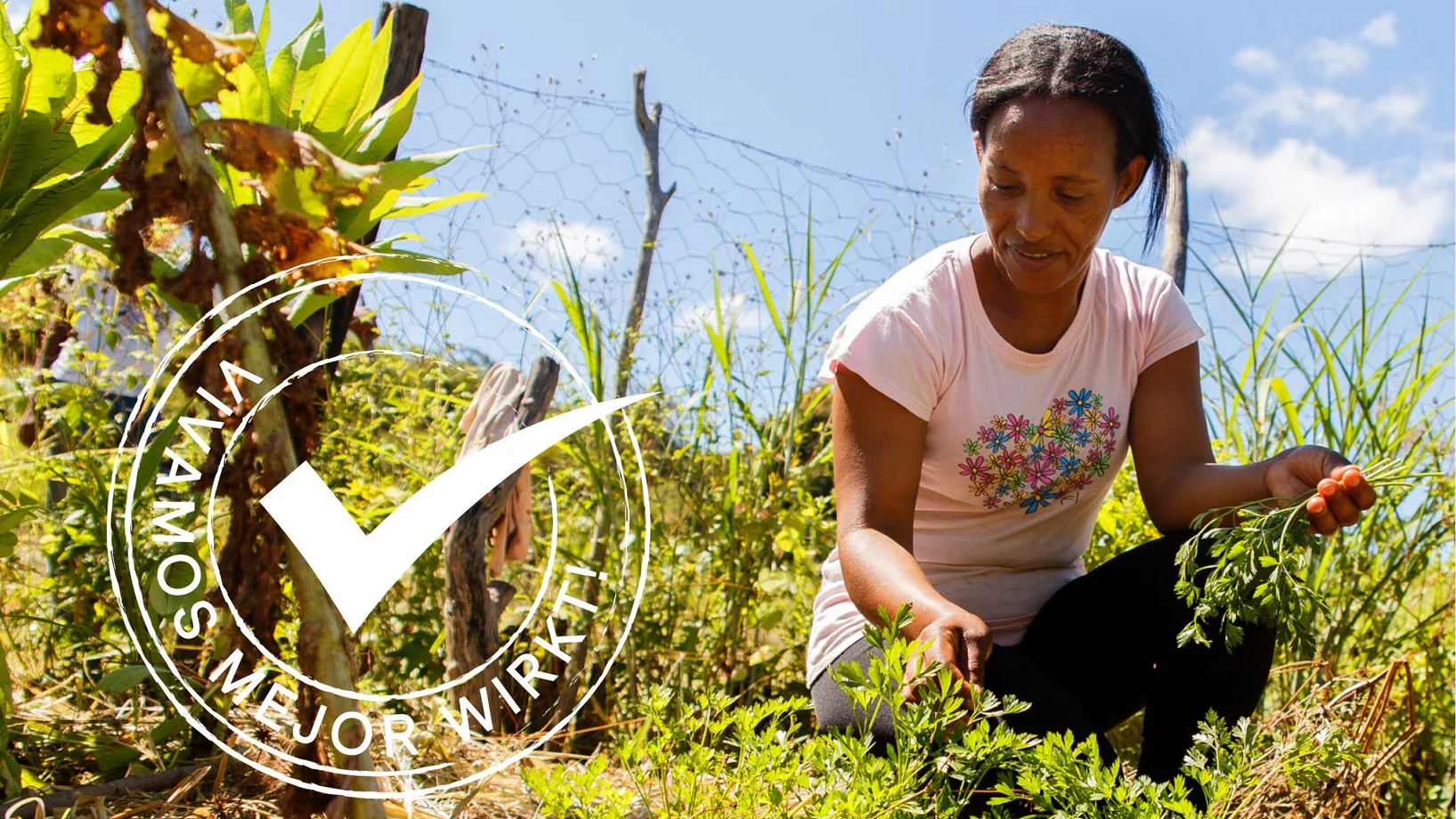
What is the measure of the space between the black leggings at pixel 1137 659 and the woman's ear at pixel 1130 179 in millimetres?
568

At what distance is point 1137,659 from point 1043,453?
0.38m

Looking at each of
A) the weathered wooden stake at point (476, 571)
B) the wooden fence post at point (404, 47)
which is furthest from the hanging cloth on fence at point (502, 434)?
the wooden fence post at point (404, 47)

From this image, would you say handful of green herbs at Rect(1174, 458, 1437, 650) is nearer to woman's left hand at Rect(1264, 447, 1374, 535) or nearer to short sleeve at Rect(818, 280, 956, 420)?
woman's left hand at Rect(1264, 447, 1374, 535)

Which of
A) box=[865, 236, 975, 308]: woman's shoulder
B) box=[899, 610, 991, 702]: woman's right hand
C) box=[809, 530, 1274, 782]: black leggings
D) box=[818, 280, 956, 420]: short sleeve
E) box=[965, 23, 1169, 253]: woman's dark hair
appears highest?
box=[965, 23, 1169, 253]: woman's dark hair

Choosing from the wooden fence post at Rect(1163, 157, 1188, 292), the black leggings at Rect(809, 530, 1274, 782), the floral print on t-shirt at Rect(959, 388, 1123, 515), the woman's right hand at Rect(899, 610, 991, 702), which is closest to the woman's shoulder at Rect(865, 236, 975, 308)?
the floral print on t-shirt at Rect(959, 388, 1123, 515)

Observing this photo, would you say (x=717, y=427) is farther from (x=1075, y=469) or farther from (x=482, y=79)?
(x=482, y=79)

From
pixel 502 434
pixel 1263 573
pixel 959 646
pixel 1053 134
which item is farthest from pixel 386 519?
pixel 1263 573

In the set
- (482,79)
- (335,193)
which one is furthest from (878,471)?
(482,79)

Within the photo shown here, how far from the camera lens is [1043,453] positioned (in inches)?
79.3

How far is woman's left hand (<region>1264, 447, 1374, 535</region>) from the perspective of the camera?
5.29ft

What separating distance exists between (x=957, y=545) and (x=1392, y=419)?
1647mm

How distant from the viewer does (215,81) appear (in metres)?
1.76

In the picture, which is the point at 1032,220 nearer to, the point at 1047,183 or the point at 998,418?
the point at 1047,183

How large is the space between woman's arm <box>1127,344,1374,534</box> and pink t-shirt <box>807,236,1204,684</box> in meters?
0.03
